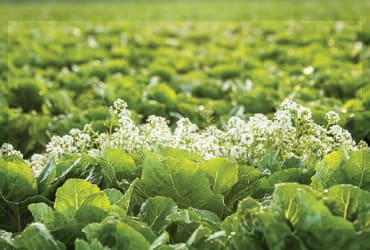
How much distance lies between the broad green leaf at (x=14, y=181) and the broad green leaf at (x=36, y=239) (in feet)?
2.04

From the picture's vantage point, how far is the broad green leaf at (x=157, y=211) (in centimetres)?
283

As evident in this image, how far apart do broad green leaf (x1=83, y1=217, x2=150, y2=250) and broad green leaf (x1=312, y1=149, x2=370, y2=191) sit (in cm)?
91

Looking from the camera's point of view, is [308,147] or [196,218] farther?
[308,147]

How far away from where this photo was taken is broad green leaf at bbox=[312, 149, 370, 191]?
295 cm

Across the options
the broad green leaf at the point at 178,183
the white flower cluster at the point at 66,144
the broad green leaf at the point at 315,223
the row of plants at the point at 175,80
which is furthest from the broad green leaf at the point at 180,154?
the row of plants at the point at 175,80

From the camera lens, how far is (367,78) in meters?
7.11

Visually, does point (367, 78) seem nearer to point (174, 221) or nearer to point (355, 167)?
point (355, 167)

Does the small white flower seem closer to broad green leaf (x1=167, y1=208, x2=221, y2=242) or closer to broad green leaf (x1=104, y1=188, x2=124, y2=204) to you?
broad green leaf (x1=167, y1=208, x2=221, y2=242)

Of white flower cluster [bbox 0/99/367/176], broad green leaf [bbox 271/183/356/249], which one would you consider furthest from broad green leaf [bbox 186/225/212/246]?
white flower cluster [bbox 0/99/367/176]

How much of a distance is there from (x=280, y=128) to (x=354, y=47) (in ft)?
19.7

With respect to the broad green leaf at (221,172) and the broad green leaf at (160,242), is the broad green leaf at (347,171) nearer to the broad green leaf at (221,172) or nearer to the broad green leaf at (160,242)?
A: the broad green leaf at (221,172)

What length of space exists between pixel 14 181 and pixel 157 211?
2.50ft

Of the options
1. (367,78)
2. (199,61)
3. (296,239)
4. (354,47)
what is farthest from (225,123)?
(354,47)

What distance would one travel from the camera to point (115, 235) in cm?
255
